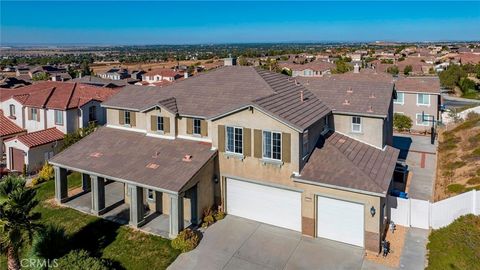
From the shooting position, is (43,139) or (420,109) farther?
(420,109)

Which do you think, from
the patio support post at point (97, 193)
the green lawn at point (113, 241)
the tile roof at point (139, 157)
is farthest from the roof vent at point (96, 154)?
the green lawn at point (113, 241)

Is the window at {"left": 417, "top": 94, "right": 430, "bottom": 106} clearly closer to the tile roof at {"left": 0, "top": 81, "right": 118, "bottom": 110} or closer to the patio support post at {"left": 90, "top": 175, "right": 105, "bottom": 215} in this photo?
the tile roof at {"left": 0, "top": 81, "right": 118, "bottom": 110}

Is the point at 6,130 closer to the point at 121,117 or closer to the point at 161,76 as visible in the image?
the point at 121,117

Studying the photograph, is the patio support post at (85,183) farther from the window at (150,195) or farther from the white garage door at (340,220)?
the white garage door at (340,220)

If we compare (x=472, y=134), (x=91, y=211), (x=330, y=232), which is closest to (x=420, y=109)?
(x=472, y=134)

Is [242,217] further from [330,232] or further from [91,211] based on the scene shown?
[91,211]

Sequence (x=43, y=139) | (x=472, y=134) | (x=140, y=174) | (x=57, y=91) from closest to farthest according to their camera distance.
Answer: (x=140, y=174)
(x=43, y=139)
(x=472, y=134)
(x=57, y=91)
